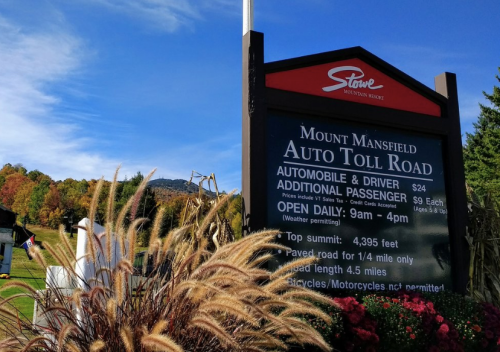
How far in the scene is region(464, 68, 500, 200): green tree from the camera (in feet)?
114

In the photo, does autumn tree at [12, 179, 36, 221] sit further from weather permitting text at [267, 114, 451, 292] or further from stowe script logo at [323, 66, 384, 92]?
weather permitting text at [267, 114, 451, 292]

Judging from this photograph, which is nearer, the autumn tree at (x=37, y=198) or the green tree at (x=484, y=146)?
the green tree at (x=484, y=146)

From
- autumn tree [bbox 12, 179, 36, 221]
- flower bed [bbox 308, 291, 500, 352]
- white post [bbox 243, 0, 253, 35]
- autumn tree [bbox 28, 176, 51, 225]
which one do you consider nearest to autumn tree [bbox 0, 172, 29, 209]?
autumn tree [bbox 12, 179, 36, 221]

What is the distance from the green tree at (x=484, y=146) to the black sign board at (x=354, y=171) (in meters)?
26.5

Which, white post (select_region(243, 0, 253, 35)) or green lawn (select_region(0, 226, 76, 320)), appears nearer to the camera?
green lawn (select_region(0, 226, 76, 320))

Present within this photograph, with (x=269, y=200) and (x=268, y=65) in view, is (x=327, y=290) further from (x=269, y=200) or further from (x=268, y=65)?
(x=268, y=65)

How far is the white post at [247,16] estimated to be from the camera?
638 cm

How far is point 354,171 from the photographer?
19.8 ft

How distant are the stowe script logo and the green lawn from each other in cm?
349

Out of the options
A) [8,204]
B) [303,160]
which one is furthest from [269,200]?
[8,204]

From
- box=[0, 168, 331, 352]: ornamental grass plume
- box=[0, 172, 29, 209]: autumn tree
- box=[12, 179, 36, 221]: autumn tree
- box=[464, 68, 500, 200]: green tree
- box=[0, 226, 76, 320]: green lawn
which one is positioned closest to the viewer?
box=[0, 168, 331, 352]: ornamental grass plume

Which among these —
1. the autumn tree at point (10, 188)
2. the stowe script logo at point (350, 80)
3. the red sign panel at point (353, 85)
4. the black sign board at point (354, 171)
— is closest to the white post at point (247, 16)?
the black sign board at point (354, 171)

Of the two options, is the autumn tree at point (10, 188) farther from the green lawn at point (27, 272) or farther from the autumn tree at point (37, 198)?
the green lawn at point (27, 272)

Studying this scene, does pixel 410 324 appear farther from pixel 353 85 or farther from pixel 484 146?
pixel 484 146
